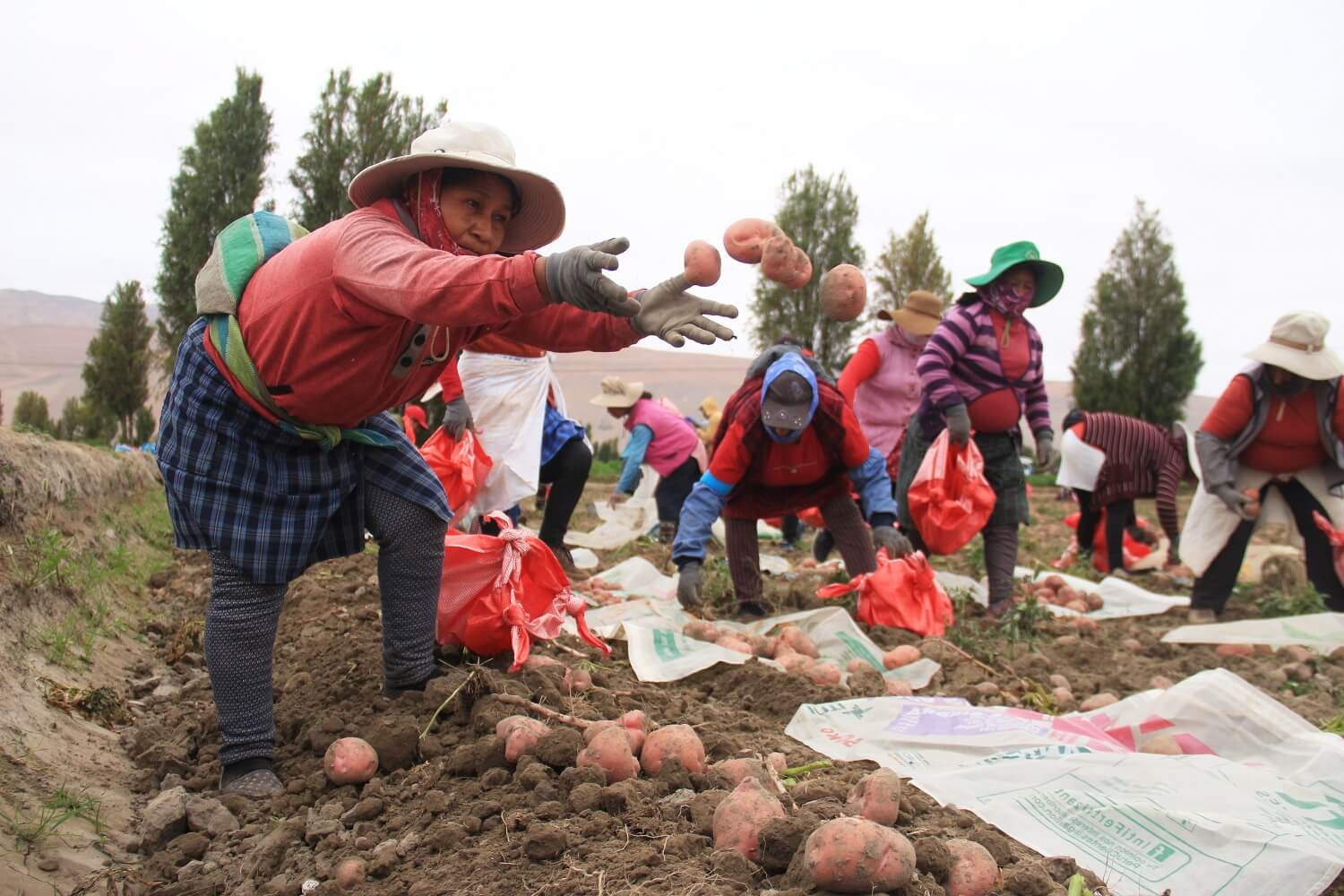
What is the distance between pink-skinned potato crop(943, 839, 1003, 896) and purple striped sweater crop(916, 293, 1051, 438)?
10.4 ft

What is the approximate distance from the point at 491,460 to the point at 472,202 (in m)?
2.44

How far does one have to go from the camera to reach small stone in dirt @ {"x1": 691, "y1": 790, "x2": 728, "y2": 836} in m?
1.75

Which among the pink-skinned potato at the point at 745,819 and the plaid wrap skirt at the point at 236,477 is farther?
the plaid wrap skirt at the point at 236,477

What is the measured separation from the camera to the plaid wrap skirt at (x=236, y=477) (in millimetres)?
2266

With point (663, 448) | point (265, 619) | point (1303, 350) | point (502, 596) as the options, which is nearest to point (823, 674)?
point (502, 596)

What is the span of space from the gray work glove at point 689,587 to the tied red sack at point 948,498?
3.39 ft

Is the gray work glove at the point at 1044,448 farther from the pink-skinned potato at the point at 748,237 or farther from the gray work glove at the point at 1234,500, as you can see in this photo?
the pink-skinned potato at the point at 748,237

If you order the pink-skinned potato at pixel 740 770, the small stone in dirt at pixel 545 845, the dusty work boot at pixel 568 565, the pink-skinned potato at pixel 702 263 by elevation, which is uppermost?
the pink-skinned potato at pixel 702 263

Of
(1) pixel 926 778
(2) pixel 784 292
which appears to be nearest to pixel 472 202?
(1) pixel 926 778

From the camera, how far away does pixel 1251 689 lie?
2.68 metres

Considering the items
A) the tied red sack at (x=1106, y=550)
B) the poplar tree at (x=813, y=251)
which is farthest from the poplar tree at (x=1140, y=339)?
the tied red sack at (x=1106, y=550)

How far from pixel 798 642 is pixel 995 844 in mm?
1908

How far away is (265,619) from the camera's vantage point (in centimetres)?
232

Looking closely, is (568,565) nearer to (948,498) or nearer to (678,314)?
(948,498)
